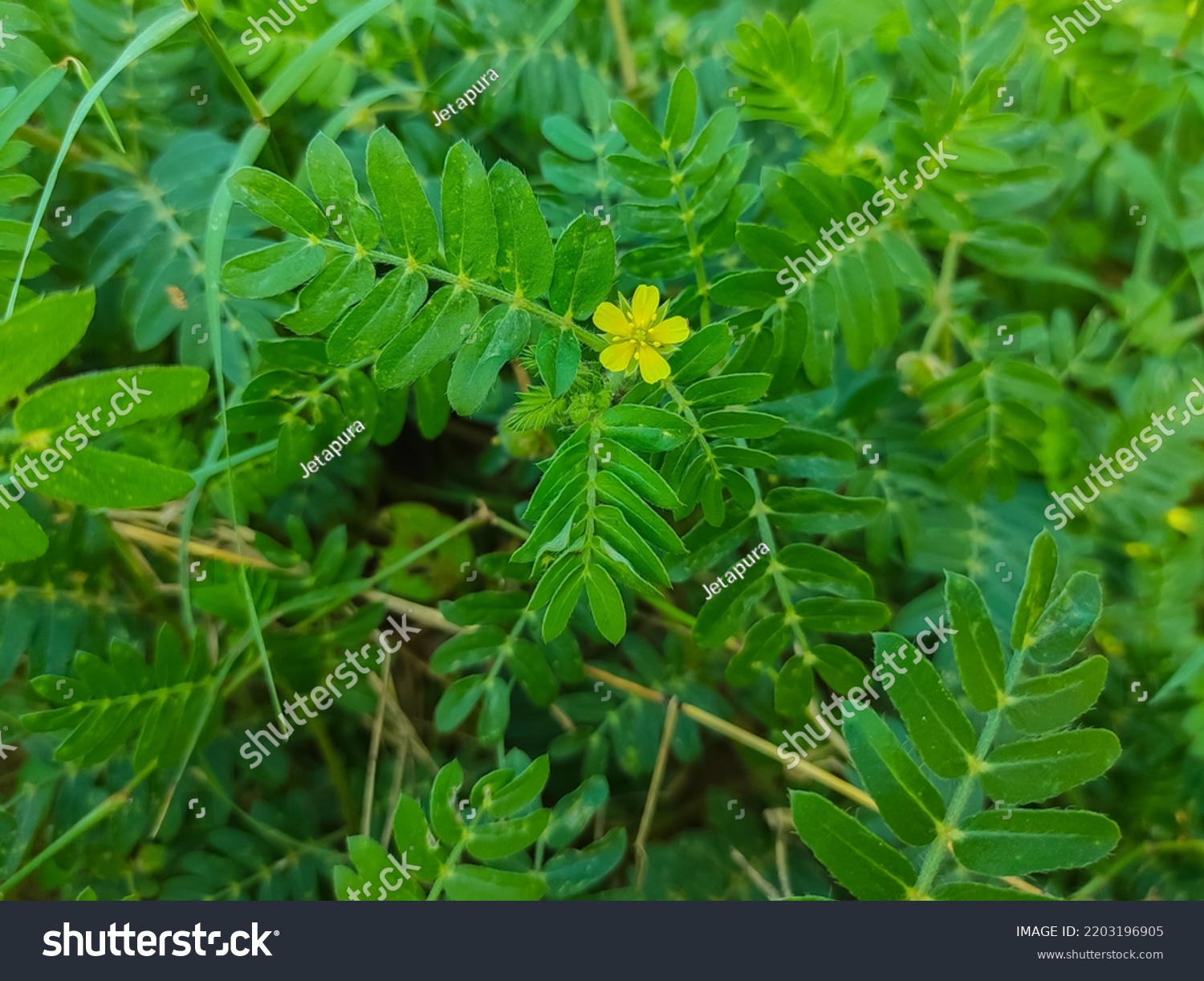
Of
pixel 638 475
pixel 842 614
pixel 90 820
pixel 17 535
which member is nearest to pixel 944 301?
pixel 842 614

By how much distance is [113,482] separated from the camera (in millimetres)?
988

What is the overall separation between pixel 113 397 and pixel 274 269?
0.24 m

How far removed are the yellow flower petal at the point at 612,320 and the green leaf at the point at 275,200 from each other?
1.19 ft

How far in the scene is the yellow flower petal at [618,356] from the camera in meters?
1.05

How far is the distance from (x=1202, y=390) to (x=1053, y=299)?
1.39ft

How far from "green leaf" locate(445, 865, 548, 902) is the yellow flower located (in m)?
0.71

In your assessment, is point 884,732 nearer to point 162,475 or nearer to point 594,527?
point 594,527

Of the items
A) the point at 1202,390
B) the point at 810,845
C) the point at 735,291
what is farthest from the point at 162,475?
the point at 1202,390

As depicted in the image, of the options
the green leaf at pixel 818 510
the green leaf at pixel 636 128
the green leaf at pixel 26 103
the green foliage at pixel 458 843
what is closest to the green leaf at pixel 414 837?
the green foliage at pixel 458 843

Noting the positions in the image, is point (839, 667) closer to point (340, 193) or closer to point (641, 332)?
point (641, 332)

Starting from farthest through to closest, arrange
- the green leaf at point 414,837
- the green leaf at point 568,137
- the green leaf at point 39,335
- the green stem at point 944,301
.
→ the green stem at point 944,301, the green leaf at point 568,137, the green leaf at point 414,837, the green leaf at point 39,335

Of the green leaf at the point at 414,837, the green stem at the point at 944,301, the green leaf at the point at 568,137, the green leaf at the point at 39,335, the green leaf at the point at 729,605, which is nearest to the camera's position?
the green leaf at the point at 39,335

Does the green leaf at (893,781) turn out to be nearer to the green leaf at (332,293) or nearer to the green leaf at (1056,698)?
the green leaf at (1056,698)

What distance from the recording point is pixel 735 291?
A: 123 centimetres
